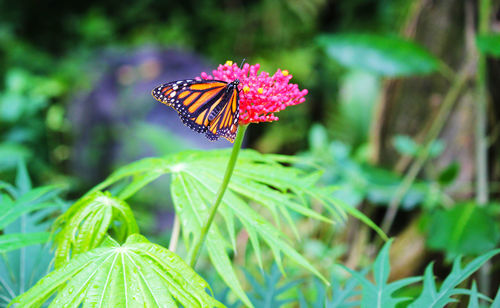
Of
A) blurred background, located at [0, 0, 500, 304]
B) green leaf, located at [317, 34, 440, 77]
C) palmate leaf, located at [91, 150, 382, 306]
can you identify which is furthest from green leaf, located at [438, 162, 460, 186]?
palmate leaf, located at [91, 150, 382, 306]

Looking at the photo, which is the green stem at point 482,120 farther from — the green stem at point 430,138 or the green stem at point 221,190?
the green stem at point 221,190

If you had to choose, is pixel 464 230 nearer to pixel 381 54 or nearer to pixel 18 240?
pixel 381 54

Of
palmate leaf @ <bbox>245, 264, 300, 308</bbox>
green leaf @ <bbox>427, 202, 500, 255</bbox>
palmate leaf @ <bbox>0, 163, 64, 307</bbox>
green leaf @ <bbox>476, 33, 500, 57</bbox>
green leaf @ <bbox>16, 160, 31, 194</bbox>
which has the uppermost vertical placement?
green leaf @ <bbox>476, 33, 500, 57</bbox>

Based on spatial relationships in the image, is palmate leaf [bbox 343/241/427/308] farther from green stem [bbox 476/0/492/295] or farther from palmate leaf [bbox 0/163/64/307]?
green stem [bbox 476/0/492/295]

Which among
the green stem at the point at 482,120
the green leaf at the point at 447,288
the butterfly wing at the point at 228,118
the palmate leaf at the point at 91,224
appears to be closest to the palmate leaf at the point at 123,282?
the palmate leaf at the point at 91,224

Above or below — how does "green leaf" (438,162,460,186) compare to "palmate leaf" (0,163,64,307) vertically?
below

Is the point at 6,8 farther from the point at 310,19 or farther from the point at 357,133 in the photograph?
the point at 357,133
